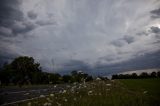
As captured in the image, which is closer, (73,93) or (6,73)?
(73,93)

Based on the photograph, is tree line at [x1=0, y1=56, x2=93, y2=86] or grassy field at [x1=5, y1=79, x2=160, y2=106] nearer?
grassy field at [x1=5, y1=79, x2=160, y2=106]

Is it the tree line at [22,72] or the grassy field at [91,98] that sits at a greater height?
the tree line at [22,72]

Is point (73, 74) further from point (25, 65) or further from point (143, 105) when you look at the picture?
point (25, 65)

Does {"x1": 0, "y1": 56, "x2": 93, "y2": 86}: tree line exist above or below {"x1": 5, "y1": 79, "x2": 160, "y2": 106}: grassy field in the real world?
above

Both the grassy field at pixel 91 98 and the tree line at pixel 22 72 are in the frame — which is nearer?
the grassy field at pixel 91 98

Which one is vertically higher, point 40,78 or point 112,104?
point 40,78

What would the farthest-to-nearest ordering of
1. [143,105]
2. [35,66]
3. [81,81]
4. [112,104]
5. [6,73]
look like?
[35,66] → [6,73] → [81,81] → [112,104] → [143,105]

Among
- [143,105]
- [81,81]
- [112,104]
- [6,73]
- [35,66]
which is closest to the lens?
[143,105]

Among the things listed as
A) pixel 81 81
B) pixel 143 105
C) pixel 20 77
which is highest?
pixel 20 77

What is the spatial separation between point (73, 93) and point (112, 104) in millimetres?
3769

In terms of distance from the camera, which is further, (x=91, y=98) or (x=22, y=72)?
(x=22, y=72)

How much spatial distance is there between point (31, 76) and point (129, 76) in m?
30.4

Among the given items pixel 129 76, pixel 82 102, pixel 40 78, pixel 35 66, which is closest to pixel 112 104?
pixel 82 102

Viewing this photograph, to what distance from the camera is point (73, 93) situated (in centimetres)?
1483
